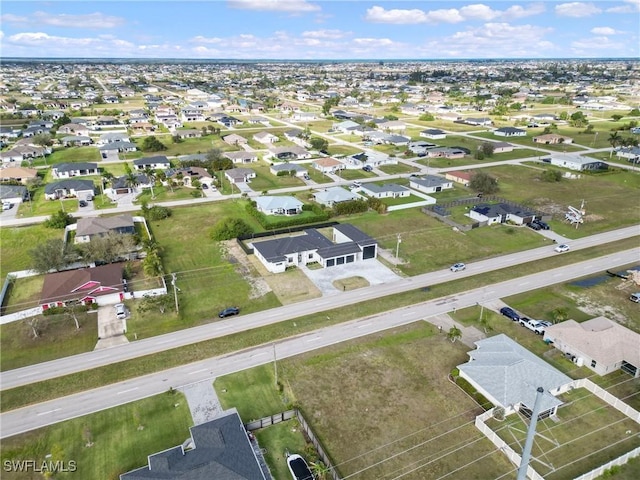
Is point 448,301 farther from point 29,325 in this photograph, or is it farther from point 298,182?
point 298,182

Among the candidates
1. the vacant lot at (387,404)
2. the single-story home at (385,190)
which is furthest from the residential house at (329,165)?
the vacant lot at (387,404)

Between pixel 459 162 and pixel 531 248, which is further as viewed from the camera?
pixel 459 162

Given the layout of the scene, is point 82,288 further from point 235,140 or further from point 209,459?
point 235,140

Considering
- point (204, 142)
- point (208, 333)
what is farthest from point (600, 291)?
point (204, 142)

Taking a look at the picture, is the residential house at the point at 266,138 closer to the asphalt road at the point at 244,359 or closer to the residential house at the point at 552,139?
the residential house at the point at 552,139

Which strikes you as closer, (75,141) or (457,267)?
(457,267)

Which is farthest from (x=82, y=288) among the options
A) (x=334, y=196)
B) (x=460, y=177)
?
(x=460, y=177)

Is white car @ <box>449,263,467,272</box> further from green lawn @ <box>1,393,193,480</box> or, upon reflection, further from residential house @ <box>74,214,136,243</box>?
residential house @ <box>74,214,136,243</box>
